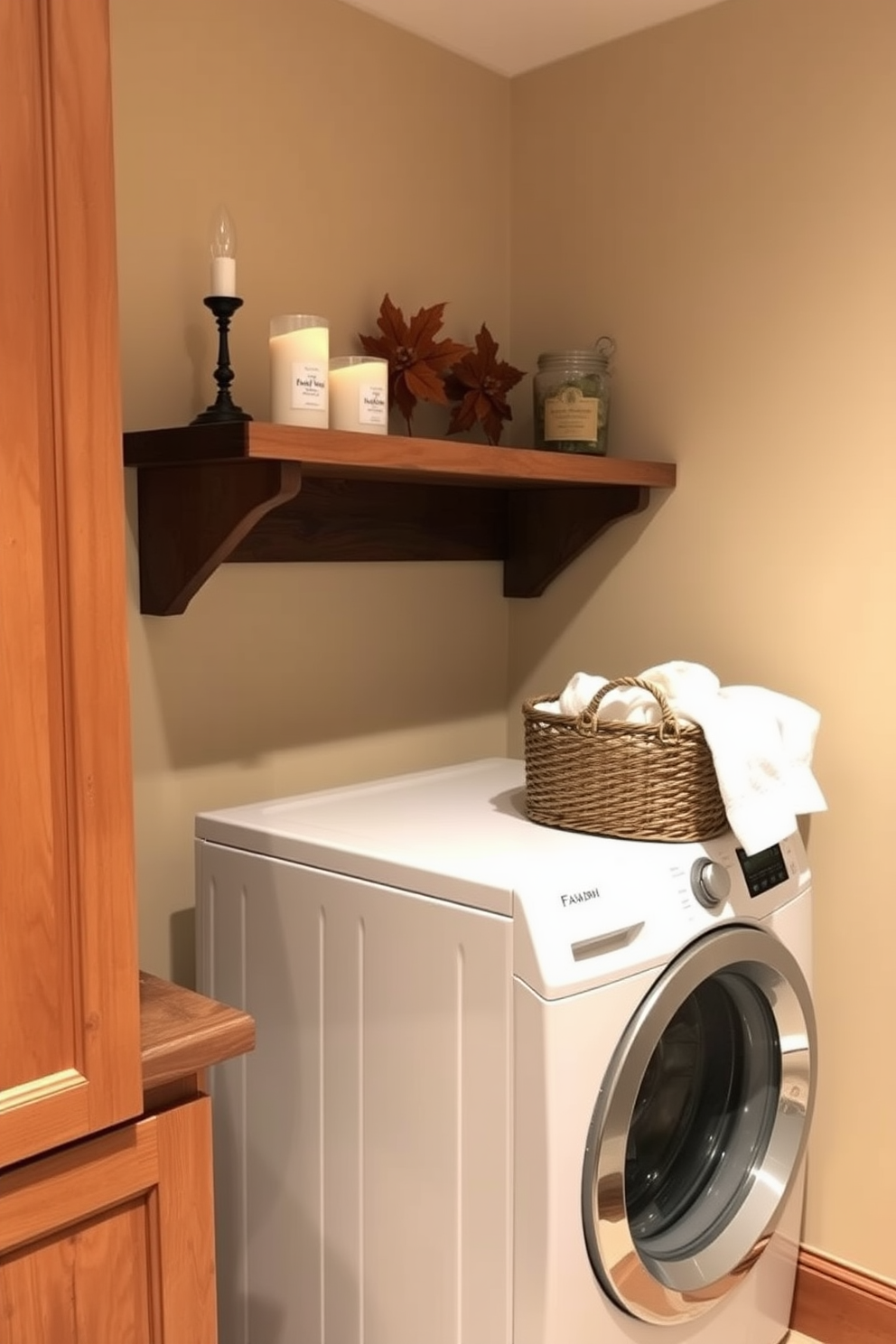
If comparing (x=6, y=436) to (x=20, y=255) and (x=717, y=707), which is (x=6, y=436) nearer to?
(x=20, y=255)

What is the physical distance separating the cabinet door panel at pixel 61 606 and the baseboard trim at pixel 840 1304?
56.4 inches

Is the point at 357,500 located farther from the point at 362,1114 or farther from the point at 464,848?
the point at 362,1114

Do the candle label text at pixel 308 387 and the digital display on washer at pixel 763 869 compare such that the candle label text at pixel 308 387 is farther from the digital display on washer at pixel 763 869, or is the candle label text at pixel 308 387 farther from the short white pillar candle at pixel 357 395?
the digital display on washer at pixel 763 869

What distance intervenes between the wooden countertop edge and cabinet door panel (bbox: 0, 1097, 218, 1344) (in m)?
0.05

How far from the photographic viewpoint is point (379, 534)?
211cm

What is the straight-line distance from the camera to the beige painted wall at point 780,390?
193 cm

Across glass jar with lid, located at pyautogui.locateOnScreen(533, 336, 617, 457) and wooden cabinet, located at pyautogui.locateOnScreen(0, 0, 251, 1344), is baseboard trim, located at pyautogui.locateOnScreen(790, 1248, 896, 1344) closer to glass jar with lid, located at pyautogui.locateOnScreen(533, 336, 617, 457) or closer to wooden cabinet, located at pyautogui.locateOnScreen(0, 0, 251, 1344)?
wooden cabinet, located at pyautogui.locateOnScreen(0, 0, 251, 1344)

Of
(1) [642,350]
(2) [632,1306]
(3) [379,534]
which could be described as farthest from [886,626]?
(2) [632,1306]

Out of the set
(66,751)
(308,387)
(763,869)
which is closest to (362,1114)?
(763,869)

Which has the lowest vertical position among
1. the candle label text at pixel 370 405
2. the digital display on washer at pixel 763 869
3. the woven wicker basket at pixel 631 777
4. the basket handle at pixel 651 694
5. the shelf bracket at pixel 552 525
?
the digital display on washer at pixel 763 869

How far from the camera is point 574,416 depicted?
2094 millimetres

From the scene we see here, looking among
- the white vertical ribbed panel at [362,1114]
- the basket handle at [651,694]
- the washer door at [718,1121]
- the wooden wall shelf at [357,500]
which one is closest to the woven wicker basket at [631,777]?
the basket handle at [651,694]

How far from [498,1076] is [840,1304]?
1018 millimetres

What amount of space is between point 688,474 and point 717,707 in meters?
0.63
